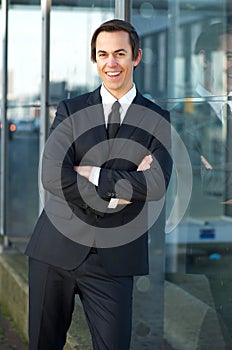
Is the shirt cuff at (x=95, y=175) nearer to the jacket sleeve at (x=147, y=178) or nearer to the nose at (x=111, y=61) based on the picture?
the jacket sleeve at (x=147, y=178)

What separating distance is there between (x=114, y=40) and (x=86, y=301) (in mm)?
986

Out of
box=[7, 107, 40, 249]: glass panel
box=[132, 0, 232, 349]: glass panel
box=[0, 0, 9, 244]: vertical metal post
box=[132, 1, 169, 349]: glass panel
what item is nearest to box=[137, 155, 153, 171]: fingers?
box=[132, 0, 232, 349]: glass panel

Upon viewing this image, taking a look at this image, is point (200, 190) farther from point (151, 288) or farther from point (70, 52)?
point (70, 52)

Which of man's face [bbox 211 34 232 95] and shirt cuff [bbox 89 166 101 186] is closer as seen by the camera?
shirt cuff [bbox 89 166 101 186]

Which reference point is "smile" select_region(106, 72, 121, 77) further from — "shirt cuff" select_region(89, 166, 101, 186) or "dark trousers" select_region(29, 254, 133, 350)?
"dark trousers" select_region(29, 254, 133, 350)

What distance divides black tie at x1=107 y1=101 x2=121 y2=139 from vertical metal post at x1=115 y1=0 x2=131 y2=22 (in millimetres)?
1134

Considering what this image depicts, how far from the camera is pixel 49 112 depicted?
596cm

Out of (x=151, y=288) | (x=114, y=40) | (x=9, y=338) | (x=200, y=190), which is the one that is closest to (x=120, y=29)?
(x=114, y=40)

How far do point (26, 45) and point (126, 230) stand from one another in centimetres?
404

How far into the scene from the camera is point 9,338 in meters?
5.93

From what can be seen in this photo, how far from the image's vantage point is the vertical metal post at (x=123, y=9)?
14.0 feet

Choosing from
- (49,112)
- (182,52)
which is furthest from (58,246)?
(182,52)

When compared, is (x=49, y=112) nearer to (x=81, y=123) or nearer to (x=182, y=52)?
(x=81, y=123)

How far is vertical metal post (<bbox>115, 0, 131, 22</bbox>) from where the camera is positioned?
Result: 14.0 ft
